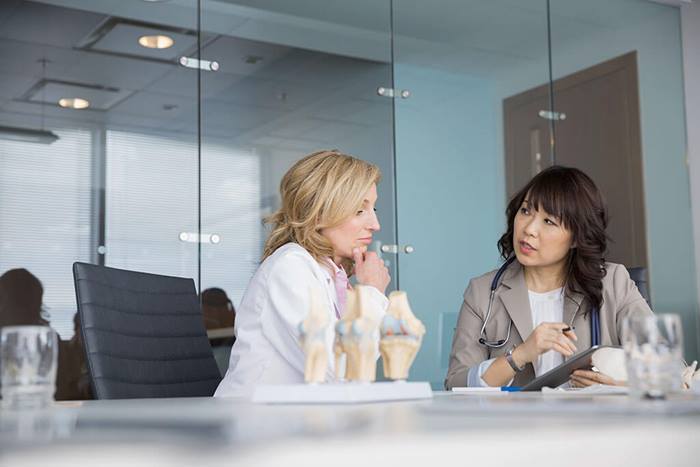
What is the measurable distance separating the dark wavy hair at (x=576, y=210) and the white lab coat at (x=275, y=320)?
902 millimetres

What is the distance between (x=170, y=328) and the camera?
228 centimetres

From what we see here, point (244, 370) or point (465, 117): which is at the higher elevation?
point (465, 117)

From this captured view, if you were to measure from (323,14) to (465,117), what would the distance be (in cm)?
86

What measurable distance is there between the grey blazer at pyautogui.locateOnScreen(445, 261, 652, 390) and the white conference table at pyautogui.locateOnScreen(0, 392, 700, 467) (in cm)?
155

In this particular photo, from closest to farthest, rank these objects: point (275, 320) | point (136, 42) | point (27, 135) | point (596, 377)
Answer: point (275, 320), point (596, 377), point (27, 135), point (136, 42)

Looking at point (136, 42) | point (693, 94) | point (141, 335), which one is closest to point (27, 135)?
point (136, 42)

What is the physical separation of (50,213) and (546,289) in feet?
6.73

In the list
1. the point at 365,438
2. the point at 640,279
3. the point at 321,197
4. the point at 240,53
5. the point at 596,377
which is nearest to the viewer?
the point at 365,438

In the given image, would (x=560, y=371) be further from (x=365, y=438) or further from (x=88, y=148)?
(x=88, y=148)

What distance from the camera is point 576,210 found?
8.29ft

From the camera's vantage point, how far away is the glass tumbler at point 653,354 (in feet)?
3.25

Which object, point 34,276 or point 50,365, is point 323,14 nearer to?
point 34,276

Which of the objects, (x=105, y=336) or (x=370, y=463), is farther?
(x=105, y=336)

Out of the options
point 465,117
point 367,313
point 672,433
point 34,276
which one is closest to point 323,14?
point 465,117
